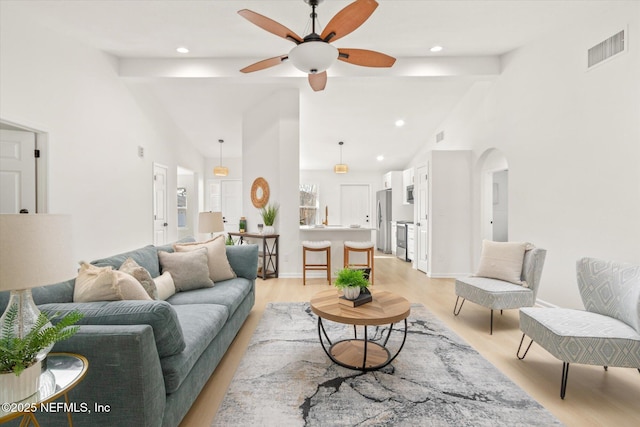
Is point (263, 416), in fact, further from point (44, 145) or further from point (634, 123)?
point (634, 123)

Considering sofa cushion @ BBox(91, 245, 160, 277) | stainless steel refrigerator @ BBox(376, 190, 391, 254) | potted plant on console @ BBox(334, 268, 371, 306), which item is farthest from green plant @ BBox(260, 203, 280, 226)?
stainless steel refrigerator @ BBox(376, 190, 391, 254)

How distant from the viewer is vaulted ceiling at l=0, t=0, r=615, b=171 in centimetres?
304

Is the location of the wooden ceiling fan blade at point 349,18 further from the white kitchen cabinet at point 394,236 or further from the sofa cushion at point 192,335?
the white kitchen cabinet at point 394,236

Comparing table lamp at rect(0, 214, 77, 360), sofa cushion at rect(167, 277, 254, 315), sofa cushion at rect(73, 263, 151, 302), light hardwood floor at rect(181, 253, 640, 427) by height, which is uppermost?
table lamp at rect(0, 214, 77, 360)

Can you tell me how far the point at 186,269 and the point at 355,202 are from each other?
6.71m

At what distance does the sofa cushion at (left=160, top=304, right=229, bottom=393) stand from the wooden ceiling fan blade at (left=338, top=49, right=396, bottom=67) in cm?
224

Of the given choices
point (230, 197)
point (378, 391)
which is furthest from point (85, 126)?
point (230, 197)

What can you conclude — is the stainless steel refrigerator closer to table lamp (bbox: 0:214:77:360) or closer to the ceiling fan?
the ceiling fan

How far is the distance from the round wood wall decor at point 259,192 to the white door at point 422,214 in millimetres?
2832

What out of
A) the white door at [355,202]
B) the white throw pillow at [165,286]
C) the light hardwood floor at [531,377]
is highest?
the white door at [355,202]

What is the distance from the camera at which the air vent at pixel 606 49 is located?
2725 mm

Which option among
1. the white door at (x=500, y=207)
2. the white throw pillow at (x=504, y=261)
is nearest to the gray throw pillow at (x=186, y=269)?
the white throw pillow at (x=504, y=261)

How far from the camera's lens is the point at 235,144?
7.66 metres

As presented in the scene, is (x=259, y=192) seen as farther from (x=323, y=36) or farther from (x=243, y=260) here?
(x=323, y=36)
